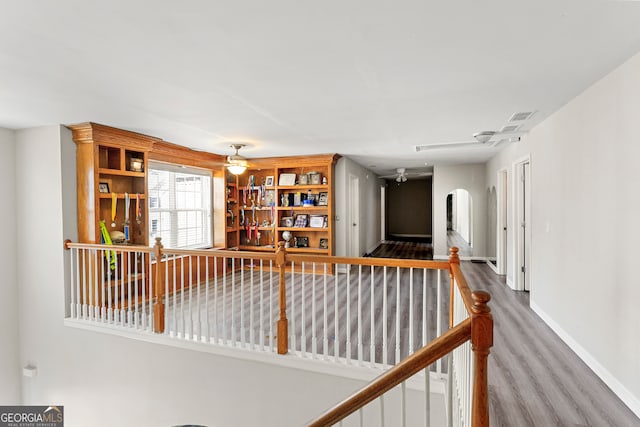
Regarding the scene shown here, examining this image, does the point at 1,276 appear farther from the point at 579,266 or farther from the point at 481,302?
the point at 579,266

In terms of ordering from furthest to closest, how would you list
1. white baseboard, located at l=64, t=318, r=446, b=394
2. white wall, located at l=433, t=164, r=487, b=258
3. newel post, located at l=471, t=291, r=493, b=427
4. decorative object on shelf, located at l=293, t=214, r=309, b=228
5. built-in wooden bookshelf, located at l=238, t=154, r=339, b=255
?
white wall, located at l=433, t=164, r=487, b=258
decorative object on shelf, located at l=293, t=214, r=309, b=228
built-in wooden bookshelf, located at l=238, t=154, r=339, b=255
white baseboard, located at l=64, t=318, r=446, b=394
newel post, located at l=471, t=291, r=493, b=427

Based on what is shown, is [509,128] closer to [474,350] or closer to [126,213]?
[474,350]

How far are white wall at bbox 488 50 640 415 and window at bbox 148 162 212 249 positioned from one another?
18.0 feet

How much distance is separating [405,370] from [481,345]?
313mm

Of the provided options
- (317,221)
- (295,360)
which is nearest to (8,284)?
(295,360)

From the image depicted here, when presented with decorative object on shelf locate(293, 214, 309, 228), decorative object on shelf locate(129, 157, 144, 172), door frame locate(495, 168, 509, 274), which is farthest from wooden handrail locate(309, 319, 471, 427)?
door frame locate(495, 168, 509, 274)

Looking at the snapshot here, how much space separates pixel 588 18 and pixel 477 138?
3.11m

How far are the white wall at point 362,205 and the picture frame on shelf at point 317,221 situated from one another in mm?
331

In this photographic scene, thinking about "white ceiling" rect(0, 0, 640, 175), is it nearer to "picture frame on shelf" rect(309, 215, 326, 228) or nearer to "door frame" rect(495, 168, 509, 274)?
"door frame" rect(495, 168, 509, 274)

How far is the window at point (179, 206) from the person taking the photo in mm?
5191

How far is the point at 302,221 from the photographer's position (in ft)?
21.3

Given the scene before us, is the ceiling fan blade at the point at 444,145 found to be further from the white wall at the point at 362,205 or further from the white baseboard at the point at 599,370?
the white baseboard at the point at 599,370

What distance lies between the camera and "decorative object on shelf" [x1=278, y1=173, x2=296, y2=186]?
257 inches

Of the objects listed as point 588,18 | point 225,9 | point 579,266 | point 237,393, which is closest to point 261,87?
point 225,9
